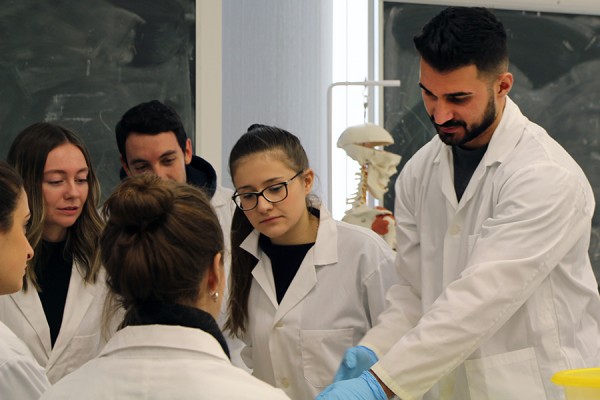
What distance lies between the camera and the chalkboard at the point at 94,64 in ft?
11.2

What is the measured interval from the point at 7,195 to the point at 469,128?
941 mm

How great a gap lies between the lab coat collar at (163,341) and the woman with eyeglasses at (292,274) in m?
0.78

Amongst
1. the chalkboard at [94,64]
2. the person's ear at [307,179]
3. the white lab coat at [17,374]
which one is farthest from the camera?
the chalkboard at [94,64]

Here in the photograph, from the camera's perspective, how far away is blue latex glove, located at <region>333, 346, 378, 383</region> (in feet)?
5.80

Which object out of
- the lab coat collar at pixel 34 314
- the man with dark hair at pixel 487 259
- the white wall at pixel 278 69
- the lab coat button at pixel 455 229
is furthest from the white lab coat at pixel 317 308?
the white wall at pixel 278 69

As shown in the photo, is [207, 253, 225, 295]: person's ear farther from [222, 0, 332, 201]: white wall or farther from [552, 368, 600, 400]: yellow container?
[222, 0, 332, 201]: white wall

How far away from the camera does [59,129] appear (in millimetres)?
2201

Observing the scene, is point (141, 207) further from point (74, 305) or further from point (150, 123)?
point (150, 123)

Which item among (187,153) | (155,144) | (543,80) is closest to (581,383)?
(155,144)

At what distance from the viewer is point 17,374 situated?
1.44 metres

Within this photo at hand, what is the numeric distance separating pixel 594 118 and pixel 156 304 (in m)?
4.07

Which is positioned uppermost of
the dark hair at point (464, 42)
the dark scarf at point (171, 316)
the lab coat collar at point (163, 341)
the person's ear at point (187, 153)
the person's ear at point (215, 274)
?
the dark hair at point (464, 42)

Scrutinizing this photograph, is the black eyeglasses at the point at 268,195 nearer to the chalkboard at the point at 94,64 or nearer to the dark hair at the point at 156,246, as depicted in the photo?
the dark hair at the point at 156,246

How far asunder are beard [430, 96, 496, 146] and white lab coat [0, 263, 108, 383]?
95cm
